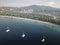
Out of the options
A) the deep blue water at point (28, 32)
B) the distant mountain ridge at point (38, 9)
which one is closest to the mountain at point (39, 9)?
the distant mountain ridge at point (38, 9)

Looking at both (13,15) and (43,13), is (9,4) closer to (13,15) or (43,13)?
(13,15)

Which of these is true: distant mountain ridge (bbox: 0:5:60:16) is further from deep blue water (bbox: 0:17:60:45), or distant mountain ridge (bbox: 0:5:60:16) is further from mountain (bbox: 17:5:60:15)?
deep blue water (bbox: 0:17:60:45)

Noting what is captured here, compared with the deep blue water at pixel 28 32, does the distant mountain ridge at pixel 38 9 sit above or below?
above

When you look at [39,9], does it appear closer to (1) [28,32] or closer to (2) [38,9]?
(2) [38,9]

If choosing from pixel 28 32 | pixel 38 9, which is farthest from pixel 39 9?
pixel 28 32

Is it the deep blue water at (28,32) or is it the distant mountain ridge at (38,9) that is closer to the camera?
the deep blue water at (28,32)

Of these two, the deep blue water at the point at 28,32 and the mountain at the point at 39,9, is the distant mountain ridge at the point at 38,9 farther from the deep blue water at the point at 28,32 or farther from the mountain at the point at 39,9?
the deep blue water at the point at 28,32

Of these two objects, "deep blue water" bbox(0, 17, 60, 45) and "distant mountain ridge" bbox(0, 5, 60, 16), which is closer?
"deep blue water" bbox(0, 17, 60, 45)

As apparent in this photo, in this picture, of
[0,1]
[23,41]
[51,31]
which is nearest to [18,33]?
[23,41]

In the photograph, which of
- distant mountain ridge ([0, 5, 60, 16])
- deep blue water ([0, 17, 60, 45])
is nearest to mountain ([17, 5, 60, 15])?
distant mountain ridge ([0, 5, 60, 16])
